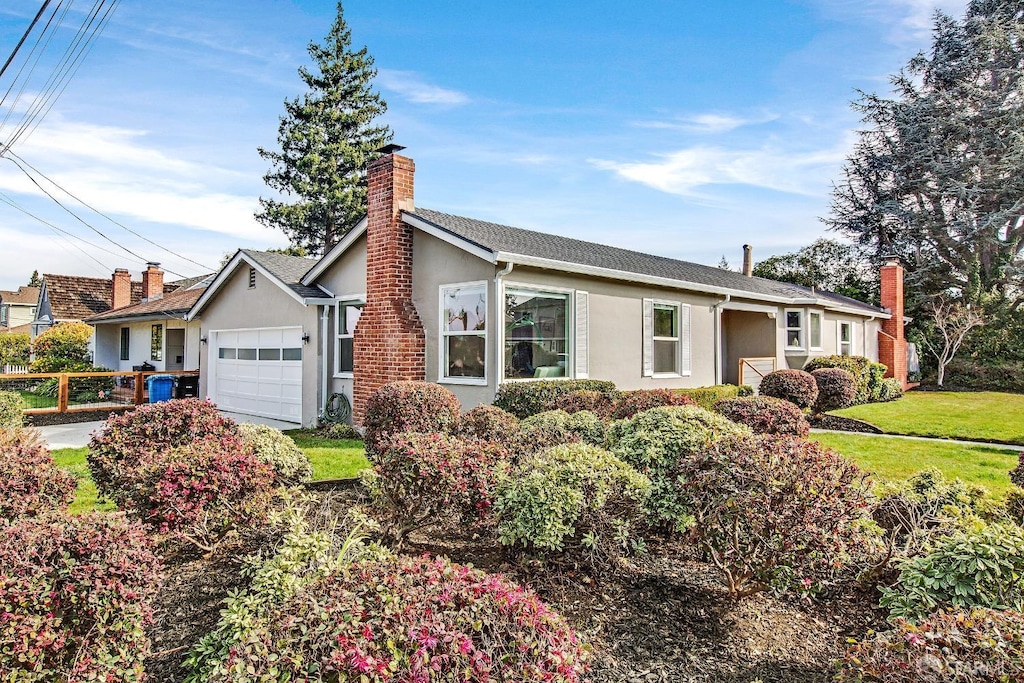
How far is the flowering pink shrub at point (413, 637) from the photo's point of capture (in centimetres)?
215

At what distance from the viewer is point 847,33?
1111cm

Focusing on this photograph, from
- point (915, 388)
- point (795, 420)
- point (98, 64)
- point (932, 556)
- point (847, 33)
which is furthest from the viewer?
point (915, 388)

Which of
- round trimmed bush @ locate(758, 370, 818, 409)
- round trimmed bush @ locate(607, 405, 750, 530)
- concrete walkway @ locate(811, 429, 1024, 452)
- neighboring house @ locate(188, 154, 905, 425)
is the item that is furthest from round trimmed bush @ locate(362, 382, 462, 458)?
round trimmed bush @ locate(758, 370, 818, 409)

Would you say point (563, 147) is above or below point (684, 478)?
above

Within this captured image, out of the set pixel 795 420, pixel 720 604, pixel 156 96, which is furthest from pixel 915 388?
pixel 156 96

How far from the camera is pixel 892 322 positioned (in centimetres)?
2305

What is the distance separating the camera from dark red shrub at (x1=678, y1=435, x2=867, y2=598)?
138 inches

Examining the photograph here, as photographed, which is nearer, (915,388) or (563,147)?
(563,147)

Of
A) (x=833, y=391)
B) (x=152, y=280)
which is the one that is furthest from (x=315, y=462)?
(x=152, y=280)

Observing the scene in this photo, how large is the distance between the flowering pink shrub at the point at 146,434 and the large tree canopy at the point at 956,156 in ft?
88.9

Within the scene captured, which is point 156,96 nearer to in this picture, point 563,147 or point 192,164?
point 192,164

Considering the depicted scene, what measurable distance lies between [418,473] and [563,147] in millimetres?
11276

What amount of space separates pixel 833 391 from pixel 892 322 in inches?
422

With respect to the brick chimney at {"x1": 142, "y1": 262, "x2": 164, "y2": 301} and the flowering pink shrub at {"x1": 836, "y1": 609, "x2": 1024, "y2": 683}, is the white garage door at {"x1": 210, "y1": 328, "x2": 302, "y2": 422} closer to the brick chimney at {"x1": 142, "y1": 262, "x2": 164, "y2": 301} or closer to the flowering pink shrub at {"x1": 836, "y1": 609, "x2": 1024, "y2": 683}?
the brick chimney at {"x1": 142, "y1": 262, "x2": 164, "y2": 301}
